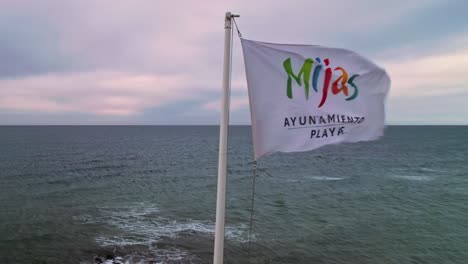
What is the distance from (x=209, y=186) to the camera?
137ft

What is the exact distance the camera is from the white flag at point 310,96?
6.13 metres

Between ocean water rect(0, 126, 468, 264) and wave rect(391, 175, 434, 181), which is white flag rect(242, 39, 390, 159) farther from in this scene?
wave rect(391, 175, 434, 181)

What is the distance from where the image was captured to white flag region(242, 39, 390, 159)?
6129 millimetres

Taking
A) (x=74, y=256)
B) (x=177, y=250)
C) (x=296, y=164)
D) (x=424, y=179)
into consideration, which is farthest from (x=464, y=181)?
(x=74, y=256)

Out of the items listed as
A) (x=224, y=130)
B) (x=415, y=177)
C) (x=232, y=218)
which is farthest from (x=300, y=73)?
(x=415, y=177)

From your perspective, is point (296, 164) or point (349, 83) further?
point (296, 164)

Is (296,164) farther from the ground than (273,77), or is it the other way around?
(273,77)

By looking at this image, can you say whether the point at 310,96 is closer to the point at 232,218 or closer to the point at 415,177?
the point at 232,218

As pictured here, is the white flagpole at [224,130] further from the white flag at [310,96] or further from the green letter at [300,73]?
the green letter at [300,73]

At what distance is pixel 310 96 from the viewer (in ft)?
21.2

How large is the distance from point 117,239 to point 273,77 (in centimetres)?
1918

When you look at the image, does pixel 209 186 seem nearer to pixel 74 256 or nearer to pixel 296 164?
pixel 74 256

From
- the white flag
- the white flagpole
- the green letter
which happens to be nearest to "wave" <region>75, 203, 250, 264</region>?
the white flagpole

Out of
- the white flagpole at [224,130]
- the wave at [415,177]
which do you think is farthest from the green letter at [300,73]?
the wave at [415,177]
